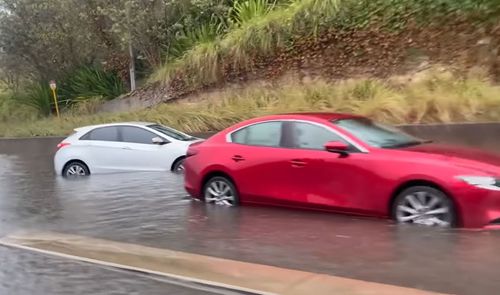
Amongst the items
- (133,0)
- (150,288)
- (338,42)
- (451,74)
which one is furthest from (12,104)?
(150,288)

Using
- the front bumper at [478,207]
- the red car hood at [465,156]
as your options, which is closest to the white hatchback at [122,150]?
the red car hood at [465,156]

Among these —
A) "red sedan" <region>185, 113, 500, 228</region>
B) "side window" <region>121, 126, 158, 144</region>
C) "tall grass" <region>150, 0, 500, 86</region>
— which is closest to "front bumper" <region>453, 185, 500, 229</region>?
"red sedan" <region>185, 113, 500, 228</region>

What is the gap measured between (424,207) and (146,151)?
7945 mm

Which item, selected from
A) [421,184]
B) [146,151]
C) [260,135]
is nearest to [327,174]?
[421,184]

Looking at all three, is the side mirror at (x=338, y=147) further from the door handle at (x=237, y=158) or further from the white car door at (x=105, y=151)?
the white car door at (x=105, y=151)

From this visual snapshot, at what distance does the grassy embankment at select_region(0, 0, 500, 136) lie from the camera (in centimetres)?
1505

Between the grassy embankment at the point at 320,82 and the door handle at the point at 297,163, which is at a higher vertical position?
the grassy embankment at the point at 320,82

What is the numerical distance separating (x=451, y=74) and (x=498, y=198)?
9.24 meters

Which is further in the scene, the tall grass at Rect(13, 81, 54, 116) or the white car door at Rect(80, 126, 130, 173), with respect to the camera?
the tall grass at Rect(13, 81, 54, 116)

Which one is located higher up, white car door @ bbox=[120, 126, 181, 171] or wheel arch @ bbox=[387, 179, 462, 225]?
white car door @ bbox=[120, 126, 181, 171]

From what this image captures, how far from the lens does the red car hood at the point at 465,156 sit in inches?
291

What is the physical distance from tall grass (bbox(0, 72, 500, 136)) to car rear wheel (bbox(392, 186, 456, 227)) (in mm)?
7008

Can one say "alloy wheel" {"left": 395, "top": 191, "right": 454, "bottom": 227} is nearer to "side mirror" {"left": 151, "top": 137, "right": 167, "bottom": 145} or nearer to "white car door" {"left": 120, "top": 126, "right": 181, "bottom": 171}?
"white car door" {"left": 120, "top": 126, "right": 181, "bottom": 171}

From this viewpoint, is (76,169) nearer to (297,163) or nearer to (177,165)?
(177,165)
